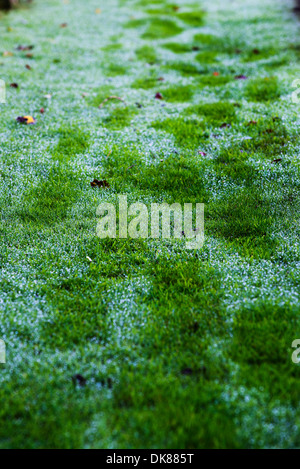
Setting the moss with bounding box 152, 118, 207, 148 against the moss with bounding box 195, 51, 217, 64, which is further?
the moss with bounding box 195, 51, 217, 64

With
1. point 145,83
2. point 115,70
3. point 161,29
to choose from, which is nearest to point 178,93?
point 145,83

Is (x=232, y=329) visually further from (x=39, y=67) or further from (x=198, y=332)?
(x=39, y=67)

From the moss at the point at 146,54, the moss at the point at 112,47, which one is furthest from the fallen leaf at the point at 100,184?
the moss at the point at 112,47

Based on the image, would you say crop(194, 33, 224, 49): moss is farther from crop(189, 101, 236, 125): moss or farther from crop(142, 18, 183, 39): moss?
crop(189, 101, 236, 125): moss

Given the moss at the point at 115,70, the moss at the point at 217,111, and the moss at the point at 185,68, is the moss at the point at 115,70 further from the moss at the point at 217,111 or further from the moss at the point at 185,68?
the moss at the point at 217,111

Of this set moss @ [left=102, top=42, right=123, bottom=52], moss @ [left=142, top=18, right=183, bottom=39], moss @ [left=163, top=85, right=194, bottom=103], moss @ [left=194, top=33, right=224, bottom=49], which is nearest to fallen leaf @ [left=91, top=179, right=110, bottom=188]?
moss @ [left=163, top=85, right=194, bottom=103]

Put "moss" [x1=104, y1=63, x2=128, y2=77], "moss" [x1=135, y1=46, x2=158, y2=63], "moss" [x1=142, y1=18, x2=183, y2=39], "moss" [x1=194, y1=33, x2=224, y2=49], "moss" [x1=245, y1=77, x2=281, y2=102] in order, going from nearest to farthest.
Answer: "moss" [x1=245, y1=77, x2=281, y2=102] → "moss" [x1=104, y1=63, x2=128, y2=77] → "moss" [x1=135, y1=46, x2=158, y2=63] → "moss" [x1=194, y1=33, x2=224, y2=49] → "moss" [x1=142, y1=18, x2=183, y2=39]

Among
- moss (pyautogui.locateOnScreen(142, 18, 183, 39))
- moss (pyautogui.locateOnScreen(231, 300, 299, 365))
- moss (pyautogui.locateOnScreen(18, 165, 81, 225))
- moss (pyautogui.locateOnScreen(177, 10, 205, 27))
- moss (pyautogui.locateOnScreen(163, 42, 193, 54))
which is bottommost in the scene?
Answer: moss (pyautogui.locateOnScreen(231, 300, 299, 365))
